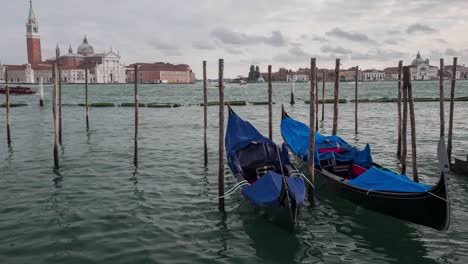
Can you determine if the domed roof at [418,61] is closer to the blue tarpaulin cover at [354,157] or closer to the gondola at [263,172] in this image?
the blue tarpaulin cover at [354,157]

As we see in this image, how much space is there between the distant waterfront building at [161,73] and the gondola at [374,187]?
154430mm

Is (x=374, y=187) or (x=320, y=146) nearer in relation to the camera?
(x=374, y=187)

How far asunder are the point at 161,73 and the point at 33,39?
145 ft

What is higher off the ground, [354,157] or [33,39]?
[33,39]

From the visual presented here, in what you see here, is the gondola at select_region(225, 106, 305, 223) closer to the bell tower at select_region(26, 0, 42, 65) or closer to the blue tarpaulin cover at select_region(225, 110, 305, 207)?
the blue tarpaulin cover at select_region(225, 110, 305, 207)

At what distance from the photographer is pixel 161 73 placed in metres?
162

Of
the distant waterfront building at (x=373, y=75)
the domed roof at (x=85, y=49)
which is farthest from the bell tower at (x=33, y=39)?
the distant waterfront building at (x=373, y=75)

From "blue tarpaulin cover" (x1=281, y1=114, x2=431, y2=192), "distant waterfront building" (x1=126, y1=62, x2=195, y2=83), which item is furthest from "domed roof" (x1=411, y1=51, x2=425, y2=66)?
"blue tarpaulin cover" (x1=281, y1=114, x2=431, y2=192)

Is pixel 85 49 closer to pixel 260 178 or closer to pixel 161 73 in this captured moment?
pixel 161 73

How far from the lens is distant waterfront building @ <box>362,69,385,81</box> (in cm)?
18450

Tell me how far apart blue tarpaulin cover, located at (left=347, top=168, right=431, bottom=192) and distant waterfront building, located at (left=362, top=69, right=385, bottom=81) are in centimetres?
18531

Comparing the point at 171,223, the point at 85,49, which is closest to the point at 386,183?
the point at 171,223

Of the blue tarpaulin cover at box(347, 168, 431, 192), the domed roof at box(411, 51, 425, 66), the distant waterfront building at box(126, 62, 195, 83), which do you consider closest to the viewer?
the blue tarpaulin cover at box(347, 168, 431, 192)

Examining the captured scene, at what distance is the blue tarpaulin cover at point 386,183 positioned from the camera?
24.6 feet
